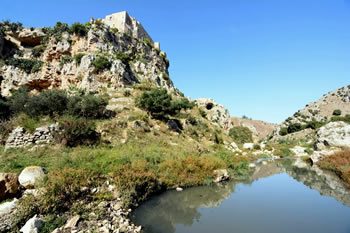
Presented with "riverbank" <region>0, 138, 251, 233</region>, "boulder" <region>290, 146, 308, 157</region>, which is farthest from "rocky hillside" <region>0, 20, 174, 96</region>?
"boulder" <region>290, 146, 308, 157</region>

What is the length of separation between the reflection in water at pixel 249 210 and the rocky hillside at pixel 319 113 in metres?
63.2

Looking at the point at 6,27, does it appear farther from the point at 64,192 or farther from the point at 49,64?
the point at 64,192

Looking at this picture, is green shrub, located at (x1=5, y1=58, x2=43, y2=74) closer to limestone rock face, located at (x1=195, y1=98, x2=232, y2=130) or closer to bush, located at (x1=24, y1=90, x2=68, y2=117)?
bush, located at (x1=24, y1=90, x2=68, y2=117)

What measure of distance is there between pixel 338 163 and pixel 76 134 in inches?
957

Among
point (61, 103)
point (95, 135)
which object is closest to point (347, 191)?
point (95, 135)

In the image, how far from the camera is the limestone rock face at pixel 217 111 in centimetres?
6681

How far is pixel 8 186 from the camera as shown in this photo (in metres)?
12.2

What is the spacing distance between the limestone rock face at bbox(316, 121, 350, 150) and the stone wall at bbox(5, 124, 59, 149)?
34.4m

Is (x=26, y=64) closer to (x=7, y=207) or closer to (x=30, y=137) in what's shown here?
(x=30, y=137)

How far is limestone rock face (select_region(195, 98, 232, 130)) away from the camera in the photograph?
66812 mm

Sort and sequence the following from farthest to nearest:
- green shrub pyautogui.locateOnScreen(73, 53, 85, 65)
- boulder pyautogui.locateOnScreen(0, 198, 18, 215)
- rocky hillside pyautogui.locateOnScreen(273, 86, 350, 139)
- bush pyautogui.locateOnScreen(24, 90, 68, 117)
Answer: rocky hillside pyautogui.locateOnScreen(273, 86, 350, 139) → green shrub pyautogui.locateOnScreen(73, 53, 85, 65) → bush pyautogui.locateOnScreen(24, 90, 68, 117) → boulder pyautogui.locateOnScreen(0, 198, 18, 215)

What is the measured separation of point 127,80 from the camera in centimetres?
4666

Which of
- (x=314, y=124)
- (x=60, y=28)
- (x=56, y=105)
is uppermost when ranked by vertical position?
(x=60, y=28)

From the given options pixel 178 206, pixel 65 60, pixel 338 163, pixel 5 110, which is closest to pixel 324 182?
pixel 338 163
